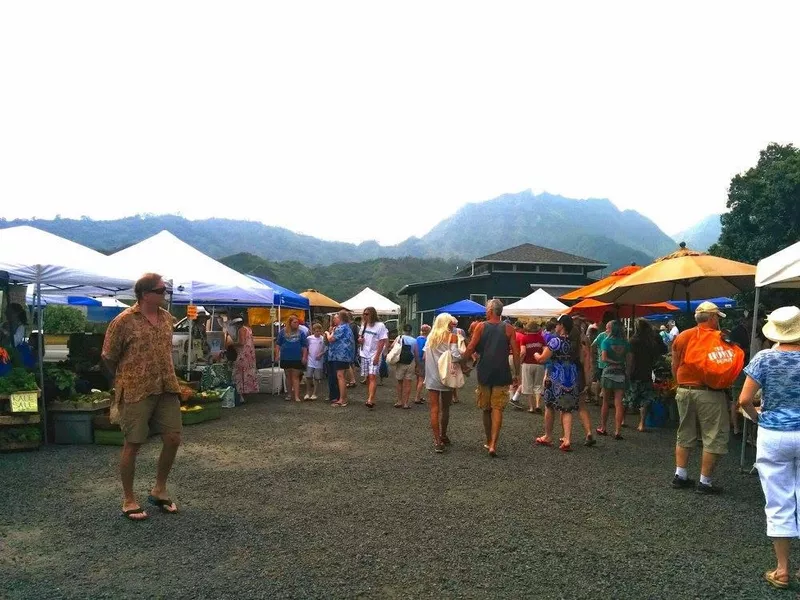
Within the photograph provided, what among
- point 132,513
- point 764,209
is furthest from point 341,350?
point 764,209

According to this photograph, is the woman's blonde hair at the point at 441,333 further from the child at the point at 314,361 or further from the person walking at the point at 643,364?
the child at the point at 314,361

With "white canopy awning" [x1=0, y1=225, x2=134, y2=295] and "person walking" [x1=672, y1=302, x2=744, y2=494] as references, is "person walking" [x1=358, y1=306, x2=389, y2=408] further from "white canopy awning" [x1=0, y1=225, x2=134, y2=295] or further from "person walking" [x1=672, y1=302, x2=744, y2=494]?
"person walking" [x1=672, y1=302, x2=744, y2=494]

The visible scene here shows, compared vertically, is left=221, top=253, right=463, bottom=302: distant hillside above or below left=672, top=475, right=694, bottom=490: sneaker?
above

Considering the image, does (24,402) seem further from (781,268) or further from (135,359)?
(781,268)

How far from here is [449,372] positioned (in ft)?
22.4

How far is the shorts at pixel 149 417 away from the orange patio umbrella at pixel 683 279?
5432mm

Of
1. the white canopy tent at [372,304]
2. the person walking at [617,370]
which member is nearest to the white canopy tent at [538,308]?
the white canopy tent at [372,304]

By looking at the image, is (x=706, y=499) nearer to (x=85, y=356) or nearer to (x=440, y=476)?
(x=440, y=476)

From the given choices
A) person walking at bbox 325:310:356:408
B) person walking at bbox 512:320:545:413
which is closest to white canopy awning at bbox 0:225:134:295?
person walking at bbox 325:310:356:408

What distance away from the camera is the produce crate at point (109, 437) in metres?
7.30

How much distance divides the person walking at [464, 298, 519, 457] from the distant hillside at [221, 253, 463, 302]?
55601 millimetres

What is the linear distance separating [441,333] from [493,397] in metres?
1.01

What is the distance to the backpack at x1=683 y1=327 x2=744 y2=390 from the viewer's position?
518cm

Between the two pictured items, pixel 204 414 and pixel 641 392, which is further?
pixel 204 414
